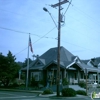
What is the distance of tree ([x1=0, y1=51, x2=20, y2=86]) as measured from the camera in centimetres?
4262

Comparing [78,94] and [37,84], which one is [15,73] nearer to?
[37,84]

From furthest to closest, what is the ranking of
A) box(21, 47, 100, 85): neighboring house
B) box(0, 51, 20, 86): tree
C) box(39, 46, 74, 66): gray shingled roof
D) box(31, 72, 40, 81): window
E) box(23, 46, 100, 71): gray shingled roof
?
box(0, 51, 20, 86): tree
box(31, 72, 40, 81): window
box(39, 46, 74, 66): gray shingled roof
box(23, 46, 100, 71): gray shingled roof
box(21, 47, 100, 85): neighboring house

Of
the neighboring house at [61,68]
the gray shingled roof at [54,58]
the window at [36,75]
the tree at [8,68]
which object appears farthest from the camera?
the tree at [8,68]

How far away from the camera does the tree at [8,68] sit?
42.6 m

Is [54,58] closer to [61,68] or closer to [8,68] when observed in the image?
[61,68]

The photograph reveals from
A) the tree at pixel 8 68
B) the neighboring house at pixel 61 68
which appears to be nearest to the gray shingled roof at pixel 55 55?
the neighboring house at pixel 61 68

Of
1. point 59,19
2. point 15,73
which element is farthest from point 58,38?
point 15,73

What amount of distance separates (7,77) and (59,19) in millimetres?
23104

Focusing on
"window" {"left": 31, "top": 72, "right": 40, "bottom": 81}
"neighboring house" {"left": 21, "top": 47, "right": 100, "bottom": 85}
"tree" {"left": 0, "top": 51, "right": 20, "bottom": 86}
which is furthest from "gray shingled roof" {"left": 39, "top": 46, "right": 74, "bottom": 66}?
"tree" {"left": 0, "top": 51, "right": 20, "bottom": 86}

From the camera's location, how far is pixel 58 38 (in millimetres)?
23203

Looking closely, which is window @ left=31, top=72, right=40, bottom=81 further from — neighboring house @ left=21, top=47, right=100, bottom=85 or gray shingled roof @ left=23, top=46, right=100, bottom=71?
gray shingled roof @ left=23, top=46, right=100, bottom=71

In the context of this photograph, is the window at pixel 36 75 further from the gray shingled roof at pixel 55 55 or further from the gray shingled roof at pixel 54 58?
the gray shingled roof at pixel 55 55

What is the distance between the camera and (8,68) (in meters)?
43.5

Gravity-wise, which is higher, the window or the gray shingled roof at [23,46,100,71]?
the gray shingled roof at [23,46,100,71]
